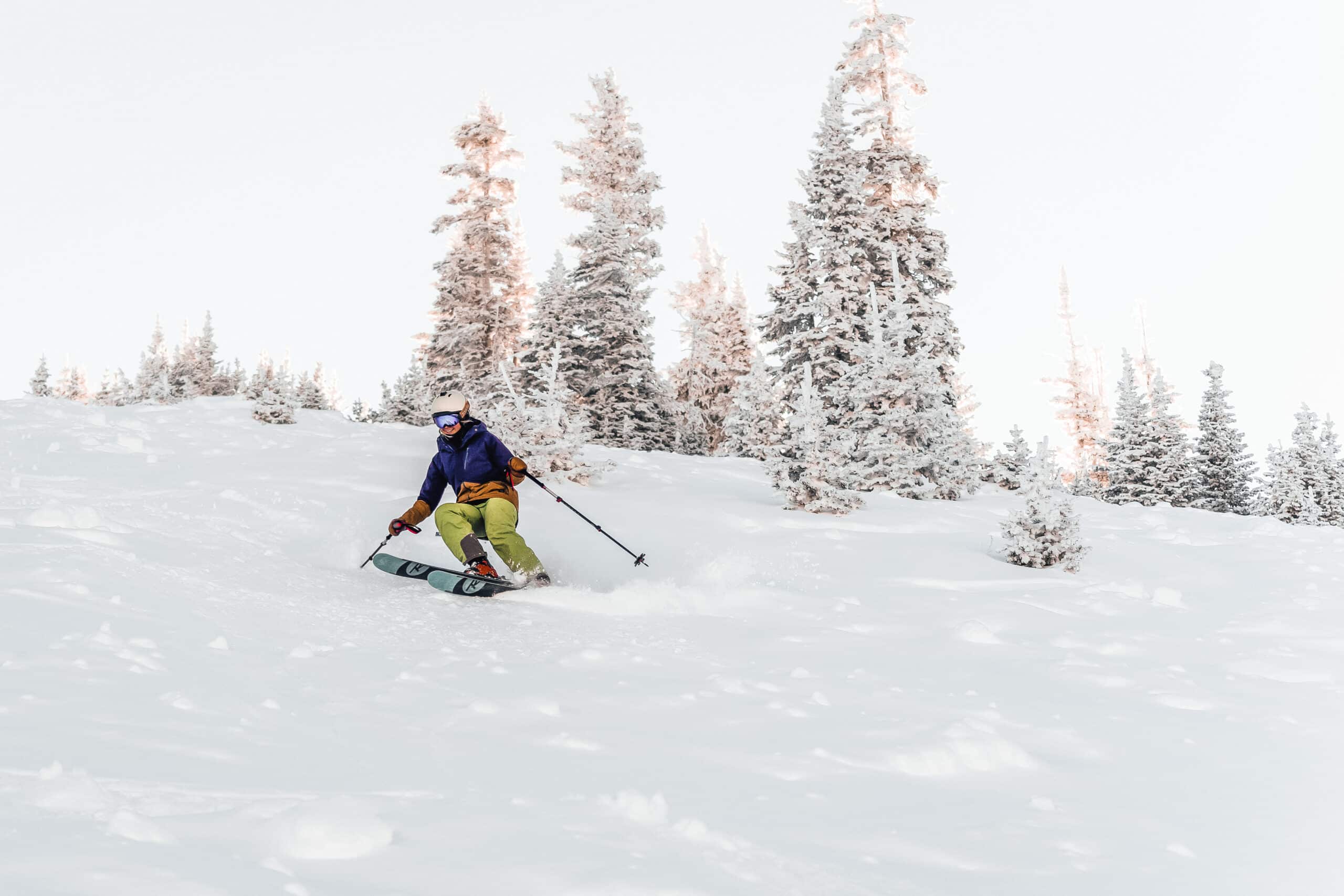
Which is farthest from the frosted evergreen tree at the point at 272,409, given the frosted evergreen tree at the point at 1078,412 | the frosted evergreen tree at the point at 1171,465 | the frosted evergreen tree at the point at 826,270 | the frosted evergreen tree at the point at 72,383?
the frosted evergreen tree at the point at 72,383

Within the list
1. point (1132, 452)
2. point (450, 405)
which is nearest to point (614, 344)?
point (1132, 452)

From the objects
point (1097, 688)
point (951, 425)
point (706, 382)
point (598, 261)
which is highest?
point (598, 261)

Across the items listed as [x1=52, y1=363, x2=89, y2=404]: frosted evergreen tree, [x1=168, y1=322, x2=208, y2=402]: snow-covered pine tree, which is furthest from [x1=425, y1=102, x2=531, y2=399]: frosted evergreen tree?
[x1=52, y1=363, x2=89, y2=404]: frosted evergreen tree

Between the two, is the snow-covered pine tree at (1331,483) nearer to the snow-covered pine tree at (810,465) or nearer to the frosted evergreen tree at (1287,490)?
the frosted evergreen tree at (1287,490)

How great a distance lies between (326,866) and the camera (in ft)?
7.25

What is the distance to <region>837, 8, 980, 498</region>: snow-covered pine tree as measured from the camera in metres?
20.5

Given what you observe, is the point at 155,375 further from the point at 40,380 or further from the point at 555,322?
the point at 555,322

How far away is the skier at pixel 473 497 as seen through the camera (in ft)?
23.4

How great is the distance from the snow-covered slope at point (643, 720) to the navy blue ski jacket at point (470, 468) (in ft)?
2.43

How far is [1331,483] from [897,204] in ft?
41.0

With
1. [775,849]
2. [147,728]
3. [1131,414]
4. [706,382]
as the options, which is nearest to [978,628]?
[775,849]

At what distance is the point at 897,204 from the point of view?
864 inches

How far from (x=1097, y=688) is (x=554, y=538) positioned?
17.9 ft

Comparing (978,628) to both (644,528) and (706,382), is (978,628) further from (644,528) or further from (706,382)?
(706,382)
